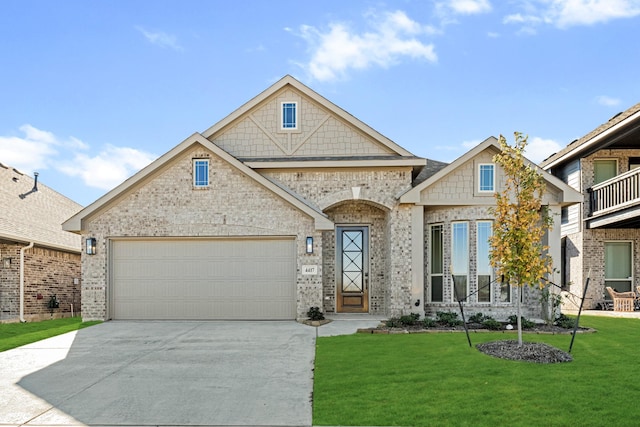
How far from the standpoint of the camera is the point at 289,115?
45.4ft

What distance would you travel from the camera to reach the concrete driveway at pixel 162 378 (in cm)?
524

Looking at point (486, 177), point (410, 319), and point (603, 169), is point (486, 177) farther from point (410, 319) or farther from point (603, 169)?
point (603, 169)

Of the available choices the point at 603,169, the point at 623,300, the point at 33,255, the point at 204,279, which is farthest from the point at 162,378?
the point at 603,169

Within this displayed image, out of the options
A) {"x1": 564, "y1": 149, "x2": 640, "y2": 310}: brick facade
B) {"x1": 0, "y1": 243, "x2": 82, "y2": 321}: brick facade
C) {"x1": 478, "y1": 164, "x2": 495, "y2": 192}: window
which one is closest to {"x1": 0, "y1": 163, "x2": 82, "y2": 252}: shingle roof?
{"x1": 0, "y1": 243, "x2": 82, "y2": 321}: brick facade

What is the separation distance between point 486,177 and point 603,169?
24.6ft

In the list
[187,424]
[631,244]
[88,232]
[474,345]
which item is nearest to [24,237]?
[88,232]

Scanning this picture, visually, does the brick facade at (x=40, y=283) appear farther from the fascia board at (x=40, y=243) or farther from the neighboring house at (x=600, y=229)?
the neighboring house at (x=600, y=229)

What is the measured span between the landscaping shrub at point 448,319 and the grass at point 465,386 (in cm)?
223

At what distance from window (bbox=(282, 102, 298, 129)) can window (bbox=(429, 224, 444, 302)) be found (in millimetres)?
5295

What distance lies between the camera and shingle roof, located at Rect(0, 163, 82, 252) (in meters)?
14.4

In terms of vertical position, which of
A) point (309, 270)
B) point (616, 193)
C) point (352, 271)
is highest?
point (616, 193)

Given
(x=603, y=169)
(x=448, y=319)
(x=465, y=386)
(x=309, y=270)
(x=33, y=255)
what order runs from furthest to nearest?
(x=603, y=169) → (x=33, y=255) → (x=309, y=270) → (x=448, y=319) → (x=465, y=386)

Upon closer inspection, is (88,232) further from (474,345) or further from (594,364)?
(594,364)

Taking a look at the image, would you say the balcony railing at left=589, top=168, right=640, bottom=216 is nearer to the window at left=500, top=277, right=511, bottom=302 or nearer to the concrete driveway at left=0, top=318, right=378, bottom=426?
the window at left=500, top=277, right=511, bottom=302
